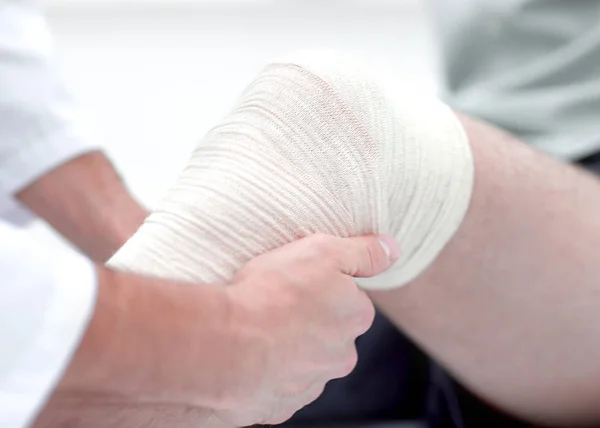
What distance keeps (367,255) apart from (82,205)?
1.30ft

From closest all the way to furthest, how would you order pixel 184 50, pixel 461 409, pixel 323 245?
pixel 323 245
pixel 461 409
pixel 184 50

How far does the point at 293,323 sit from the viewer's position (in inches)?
19.3

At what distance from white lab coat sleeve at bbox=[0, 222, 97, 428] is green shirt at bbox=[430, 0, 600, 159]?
1.75 ft

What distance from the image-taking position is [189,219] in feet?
1.80

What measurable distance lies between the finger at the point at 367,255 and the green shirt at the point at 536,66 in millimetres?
269

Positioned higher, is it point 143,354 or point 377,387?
point 143,354

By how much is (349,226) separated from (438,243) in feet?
0.31

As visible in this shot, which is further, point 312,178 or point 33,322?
point 312,178

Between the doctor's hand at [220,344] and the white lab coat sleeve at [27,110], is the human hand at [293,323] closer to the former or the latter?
the doctor's hand at [220,344]

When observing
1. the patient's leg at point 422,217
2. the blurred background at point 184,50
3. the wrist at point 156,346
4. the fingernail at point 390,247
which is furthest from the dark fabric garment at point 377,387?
the blurred background at point 184,50

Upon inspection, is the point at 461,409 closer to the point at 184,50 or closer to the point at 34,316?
the point at 34,316

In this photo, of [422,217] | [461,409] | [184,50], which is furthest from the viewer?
[184,50]

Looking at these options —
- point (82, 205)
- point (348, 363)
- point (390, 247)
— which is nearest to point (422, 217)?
point (390, 247)

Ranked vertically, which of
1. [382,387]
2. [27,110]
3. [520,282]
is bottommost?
[382,387]
